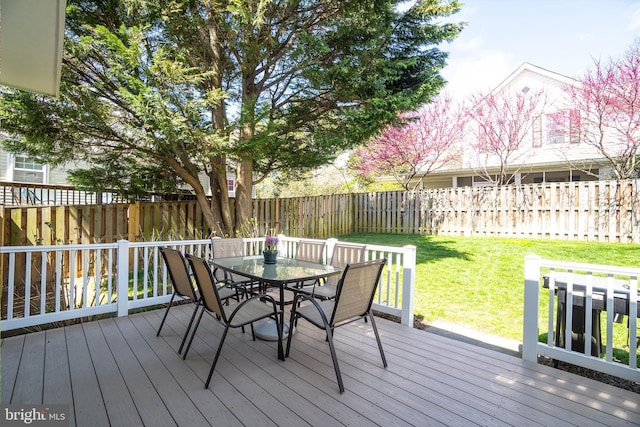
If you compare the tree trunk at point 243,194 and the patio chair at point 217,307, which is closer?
the patio chair at point 217,307

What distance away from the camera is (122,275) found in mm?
3908

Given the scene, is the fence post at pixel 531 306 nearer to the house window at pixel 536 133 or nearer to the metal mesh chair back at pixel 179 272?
the metal mesh chair back at pixel 179 272

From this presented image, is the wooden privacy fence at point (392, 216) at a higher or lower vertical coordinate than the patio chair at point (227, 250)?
higher

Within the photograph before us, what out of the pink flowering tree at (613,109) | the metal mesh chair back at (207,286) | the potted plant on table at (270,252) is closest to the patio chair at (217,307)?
the metal mesh chair back at (207,286)

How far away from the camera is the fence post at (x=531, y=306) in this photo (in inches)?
115

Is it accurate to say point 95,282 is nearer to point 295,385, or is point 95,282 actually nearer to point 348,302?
point 295,385

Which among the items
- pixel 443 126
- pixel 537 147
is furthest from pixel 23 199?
pixel 537 147

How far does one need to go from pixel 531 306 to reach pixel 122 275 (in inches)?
176

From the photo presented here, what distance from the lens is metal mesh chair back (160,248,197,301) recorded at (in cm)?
306

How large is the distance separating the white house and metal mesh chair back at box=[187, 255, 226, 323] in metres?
12.2

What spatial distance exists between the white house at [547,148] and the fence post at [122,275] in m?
12.2

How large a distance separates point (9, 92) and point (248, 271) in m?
4.41

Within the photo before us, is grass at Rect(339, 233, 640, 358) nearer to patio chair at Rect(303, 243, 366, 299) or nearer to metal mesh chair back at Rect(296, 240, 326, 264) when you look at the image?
patio chair at Rect(303, 243, 366, 299)

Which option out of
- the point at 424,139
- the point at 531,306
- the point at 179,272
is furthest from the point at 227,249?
the point at 424,139
